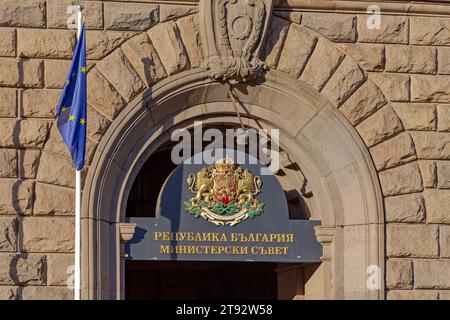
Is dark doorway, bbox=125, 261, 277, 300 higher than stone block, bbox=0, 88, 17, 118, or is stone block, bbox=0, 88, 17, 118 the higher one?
stone block, bbox=0, 88, 17, 118

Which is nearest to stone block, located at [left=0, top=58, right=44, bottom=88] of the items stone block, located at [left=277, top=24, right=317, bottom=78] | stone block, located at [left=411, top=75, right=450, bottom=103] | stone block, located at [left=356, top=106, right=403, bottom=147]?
stone block, located at [left=277, top=24, right=317, bottom=78]

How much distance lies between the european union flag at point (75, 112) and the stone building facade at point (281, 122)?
0.72m

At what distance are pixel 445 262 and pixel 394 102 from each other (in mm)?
2213

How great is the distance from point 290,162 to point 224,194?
111 cm

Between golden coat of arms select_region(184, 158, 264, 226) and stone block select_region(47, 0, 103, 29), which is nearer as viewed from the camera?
stone block select_region(47, 0, 103, 29)

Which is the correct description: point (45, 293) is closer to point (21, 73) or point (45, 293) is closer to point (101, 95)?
point (101, 95)

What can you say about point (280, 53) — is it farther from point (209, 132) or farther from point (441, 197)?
point (441, 197)

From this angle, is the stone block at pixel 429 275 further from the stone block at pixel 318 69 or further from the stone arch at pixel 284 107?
the stone block at pixel 318 69

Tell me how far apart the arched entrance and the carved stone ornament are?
26 cm

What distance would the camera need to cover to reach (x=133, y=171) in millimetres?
18031

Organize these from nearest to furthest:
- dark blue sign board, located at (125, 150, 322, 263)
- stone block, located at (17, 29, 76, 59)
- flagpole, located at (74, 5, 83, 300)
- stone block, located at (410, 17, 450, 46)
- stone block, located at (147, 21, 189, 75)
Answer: flagpole, located at (74, 5, 83, 300) → stone block, located at (17, 29, 76, 59) → stone block, located at (147, 21, 189, 75) → dark blue sign board, located at (125, 150, 322, 263) → stone block, located at (410, 17, 450, 46)

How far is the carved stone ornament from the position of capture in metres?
18.0

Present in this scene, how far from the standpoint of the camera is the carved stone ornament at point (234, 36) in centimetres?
1795

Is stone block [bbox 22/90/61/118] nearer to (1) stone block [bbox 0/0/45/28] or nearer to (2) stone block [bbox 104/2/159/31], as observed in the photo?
(1) stone block [bbox 0/0/45/28]
